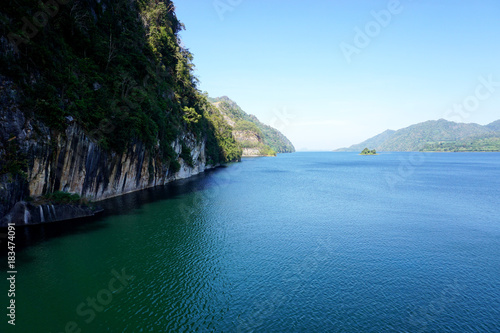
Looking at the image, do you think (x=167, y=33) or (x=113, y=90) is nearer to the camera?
(x=113, y=90)

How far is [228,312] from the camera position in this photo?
12680mm

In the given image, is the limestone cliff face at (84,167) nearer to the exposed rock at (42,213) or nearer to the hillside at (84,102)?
the hillside at (84,102)

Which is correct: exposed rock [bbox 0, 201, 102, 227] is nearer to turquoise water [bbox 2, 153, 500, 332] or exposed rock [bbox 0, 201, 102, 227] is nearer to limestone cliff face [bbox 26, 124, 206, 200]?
turquoise water [bbox 2, 153, 500, 332]

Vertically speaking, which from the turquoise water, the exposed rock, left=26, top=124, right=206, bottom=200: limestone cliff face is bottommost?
the turquoise water

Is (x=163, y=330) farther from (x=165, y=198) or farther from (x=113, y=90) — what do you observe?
(x=113, y=90)

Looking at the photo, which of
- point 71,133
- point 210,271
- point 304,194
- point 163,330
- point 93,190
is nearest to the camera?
point 163,330

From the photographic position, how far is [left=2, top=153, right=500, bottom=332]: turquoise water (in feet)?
39.7

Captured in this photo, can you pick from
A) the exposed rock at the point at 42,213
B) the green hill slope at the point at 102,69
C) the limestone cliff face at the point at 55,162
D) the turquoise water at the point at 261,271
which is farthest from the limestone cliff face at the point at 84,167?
the turquoise water at the point at 261,271

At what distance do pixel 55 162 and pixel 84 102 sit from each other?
714 cm

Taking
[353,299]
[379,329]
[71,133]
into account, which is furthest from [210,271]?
[71,133]

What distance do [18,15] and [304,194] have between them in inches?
1623

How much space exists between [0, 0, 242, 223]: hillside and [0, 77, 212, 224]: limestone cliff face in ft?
0.27

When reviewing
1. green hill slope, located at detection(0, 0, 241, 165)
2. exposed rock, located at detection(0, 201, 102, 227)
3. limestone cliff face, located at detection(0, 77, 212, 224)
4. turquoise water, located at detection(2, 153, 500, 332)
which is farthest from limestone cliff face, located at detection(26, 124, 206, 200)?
turquoise water, located at detection(2, 153, 500, 332)

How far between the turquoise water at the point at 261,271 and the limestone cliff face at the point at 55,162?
3.27 metres
